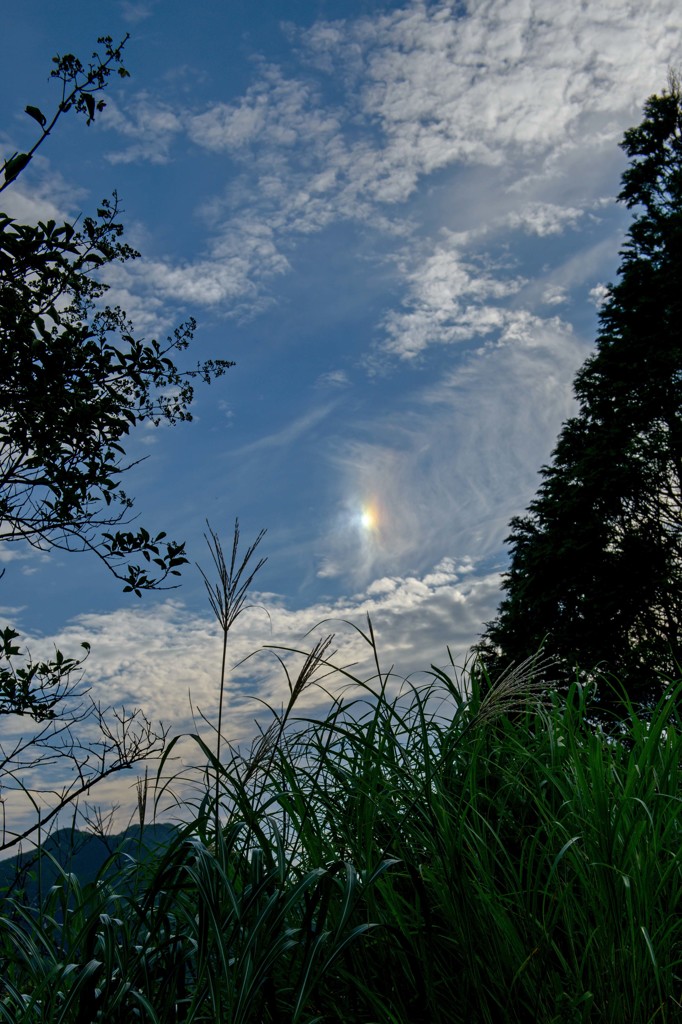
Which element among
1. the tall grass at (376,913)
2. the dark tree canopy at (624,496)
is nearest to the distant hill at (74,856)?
the tall grass at (376,913)

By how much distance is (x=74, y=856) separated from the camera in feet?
9.41

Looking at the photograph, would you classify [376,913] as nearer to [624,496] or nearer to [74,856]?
[74,856]

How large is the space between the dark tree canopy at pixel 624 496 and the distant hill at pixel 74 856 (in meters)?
11.8

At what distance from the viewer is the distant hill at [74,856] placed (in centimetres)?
263

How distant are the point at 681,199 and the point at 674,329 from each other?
10.8ft

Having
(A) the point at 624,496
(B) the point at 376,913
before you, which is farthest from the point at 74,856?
(A) the point at 624,496

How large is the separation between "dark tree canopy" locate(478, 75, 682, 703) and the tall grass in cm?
1211

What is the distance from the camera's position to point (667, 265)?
1659cm

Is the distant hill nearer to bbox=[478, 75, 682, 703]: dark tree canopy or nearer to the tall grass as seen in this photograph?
the tall grass

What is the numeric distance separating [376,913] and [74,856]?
1.31 meters

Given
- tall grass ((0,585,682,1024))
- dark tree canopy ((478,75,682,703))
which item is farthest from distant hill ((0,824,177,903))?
dark tree canopy ((478,75,682,703))

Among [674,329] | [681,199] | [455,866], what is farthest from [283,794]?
[681,199]

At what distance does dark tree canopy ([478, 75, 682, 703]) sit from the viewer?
15.0 meters

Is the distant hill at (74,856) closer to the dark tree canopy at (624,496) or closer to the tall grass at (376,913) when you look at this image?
the tall grass at (376,913)
